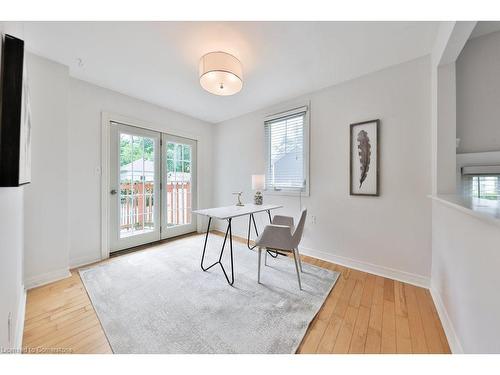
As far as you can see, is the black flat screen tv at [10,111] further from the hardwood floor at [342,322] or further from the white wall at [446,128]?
the white wall at [446,128]

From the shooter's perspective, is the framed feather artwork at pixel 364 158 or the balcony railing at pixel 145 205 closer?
the framed feather artwork at pixel 364 158

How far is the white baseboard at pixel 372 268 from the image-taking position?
6.32 ft

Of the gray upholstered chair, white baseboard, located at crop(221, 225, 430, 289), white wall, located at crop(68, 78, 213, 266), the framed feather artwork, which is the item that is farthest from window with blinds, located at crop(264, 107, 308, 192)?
white wall, located at crop(68, 78, 213, 266)

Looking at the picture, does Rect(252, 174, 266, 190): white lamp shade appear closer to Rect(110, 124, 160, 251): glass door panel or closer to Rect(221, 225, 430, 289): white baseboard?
Rect(221, 225, 430, 289): white baseboard

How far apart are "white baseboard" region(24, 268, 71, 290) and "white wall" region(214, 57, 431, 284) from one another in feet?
9.38

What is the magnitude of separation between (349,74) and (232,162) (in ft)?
7.65

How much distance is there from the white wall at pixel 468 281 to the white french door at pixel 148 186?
353 cm

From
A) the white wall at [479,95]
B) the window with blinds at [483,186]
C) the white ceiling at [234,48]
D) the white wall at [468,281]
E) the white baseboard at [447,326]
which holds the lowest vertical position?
the white baseboard at [447,326]

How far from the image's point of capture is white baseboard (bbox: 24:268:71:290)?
1.85 meters

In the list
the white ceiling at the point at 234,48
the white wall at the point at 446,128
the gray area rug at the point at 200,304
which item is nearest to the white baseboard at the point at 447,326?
the gray area rug at the point at 200,304

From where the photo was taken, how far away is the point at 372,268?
86.3 inches

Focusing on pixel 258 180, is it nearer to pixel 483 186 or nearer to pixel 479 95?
pixel 483 186
